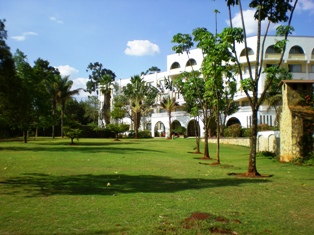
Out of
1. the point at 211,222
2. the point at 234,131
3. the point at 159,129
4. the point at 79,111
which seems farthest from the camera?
the point at 79,111

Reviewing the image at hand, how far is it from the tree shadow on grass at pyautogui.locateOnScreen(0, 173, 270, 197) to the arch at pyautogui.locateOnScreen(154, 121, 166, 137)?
52.4m

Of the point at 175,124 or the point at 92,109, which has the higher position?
the point at 92,109

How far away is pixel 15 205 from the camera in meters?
7.21

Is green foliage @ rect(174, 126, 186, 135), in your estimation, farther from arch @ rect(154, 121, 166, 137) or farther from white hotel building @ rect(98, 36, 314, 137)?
arch @ rect(154, 121, 166, 137)

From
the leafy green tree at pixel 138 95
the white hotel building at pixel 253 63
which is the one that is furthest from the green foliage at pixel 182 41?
the leafy green tree at pixel 138 95

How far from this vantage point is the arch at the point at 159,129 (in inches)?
2549

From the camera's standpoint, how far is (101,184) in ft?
33.1

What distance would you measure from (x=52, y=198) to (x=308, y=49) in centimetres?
5475

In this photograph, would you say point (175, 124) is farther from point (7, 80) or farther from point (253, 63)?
point (7, 80)

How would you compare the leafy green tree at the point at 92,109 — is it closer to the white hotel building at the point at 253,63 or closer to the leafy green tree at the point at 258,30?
the white hotel building at the point at 253,63

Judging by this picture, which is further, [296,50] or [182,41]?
[296,50]

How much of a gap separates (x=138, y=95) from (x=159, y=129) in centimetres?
1107

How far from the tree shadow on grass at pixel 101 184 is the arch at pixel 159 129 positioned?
172ft

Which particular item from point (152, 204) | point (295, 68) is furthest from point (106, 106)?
point (152, 204)
